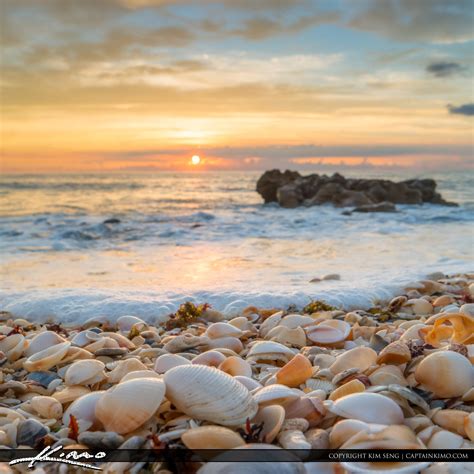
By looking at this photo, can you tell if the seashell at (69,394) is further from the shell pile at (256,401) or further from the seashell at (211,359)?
the seashell at (211,359)

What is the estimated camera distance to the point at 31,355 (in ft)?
10.5

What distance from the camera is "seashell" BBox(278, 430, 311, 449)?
1795 millimetres

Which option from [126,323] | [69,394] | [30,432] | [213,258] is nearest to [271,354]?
[69,394]

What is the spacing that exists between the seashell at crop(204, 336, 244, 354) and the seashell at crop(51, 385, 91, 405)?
107cm

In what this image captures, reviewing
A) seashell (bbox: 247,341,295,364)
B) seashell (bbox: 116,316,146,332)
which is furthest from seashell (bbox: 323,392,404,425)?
seashell (bbox: 116,316,146,332)

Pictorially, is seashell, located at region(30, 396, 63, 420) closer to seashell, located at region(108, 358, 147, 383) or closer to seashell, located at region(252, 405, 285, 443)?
seashell, located at region(108, 358, 147, 383)

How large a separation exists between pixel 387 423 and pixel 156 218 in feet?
54.0

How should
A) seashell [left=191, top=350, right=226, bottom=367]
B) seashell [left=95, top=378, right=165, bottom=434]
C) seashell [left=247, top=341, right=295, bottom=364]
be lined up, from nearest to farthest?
seashell [left=95, top=378, right=165, bottom=434], seashell [left=191, top=350, right=226, bottom=367], seashell [left=247, top=341, right=295, bottom=364]

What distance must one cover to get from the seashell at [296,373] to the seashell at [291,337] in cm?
99

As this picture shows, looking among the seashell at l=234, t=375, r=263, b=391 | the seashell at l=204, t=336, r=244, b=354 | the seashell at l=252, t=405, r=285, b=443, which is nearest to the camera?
the seashell at l=252, t=405, r=285, b=443

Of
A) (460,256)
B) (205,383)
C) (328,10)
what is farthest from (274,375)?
(460,256)

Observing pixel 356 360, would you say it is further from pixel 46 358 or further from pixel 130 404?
pixel 46 358

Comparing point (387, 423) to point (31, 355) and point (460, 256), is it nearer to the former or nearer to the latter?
point (31, 355)

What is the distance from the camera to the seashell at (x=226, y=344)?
3473 mm
